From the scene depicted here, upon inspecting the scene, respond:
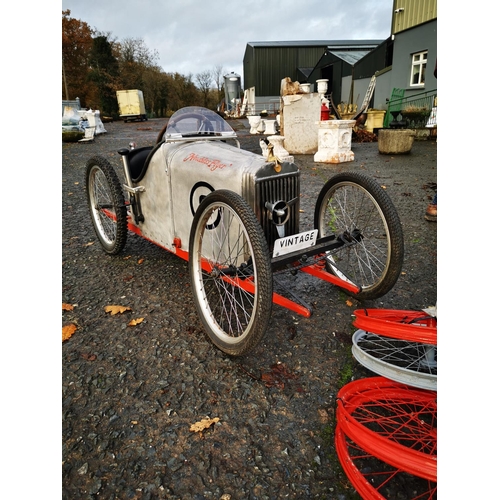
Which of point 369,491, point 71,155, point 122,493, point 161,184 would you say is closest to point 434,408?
point 369,491

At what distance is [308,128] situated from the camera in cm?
1098

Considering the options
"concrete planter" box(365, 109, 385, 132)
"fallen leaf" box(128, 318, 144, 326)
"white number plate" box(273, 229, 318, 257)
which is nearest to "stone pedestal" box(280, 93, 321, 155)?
"concrete planter" box(365, 109, 385, 132)

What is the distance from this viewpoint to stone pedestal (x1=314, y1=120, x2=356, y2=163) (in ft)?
30.5

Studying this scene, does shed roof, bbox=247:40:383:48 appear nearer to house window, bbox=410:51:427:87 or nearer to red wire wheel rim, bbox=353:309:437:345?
house window, bbox=410:51:427:87

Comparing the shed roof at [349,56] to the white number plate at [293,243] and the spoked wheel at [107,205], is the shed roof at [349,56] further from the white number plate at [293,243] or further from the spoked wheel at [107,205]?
the white number plate at [293,243]

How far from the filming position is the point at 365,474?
166 cm

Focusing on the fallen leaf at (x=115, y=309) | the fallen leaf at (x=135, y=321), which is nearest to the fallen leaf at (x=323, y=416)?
the fallen leaf at (x=135, y=321)

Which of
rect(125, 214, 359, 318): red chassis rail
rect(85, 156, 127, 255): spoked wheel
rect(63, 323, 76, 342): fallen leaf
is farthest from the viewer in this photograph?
rect(85, 156, 127, 255): spoked wheel

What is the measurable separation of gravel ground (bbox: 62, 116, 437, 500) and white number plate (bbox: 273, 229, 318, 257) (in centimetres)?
64

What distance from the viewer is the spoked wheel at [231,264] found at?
2014 millimetres

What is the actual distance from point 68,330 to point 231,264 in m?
1.35

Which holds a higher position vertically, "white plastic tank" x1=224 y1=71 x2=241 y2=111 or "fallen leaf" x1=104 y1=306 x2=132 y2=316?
"white plastic tank" x1=224 y1=71 x2=241 y2=111

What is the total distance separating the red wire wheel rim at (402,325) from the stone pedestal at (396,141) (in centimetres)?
916

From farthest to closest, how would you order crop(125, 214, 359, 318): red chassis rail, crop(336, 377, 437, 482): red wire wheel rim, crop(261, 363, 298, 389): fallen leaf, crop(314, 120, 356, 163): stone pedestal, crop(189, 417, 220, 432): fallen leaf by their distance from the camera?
crop(314, 120, 356, 163): stone pedestal → crop(125, 214, 359, 318): red chassis rail → crop(261, 363, 298, 389): fallen leaf → crop(189, 417, 220, 432): fallen leaf → crop(336, 377, 437, 482): red wire wheel rim
